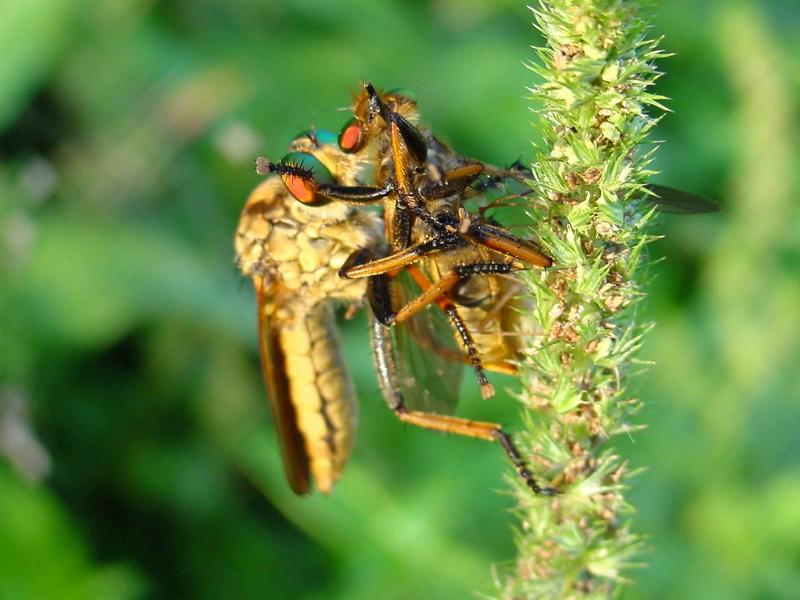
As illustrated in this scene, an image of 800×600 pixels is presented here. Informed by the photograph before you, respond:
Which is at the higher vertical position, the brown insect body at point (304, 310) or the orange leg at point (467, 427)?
the brown insect body at point (304, 310)

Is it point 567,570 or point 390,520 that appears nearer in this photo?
point 567,570

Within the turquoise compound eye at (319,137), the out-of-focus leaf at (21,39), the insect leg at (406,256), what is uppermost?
the out-of-focus leaf at (21,39)

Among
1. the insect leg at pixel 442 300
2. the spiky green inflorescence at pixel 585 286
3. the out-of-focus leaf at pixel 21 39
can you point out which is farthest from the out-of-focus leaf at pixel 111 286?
the spiky green inflorescence at pixel 585 286

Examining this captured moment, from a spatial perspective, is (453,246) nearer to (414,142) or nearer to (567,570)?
(414,142)

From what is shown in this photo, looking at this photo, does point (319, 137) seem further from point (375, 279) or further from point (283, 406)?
point (283, 406)

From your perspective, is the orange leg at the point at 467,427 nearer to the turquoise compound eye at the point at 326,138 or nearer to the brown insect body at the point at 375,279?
the brown insect body at the point at 375,279

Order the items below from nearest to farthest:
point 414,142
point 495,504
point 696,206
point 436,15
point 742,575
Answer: point 414,142
point 696,206
point 742,575
point 495,504
point 436,15

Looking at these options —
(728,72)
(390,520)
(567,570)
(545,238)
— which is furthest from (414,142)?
(728,72)
